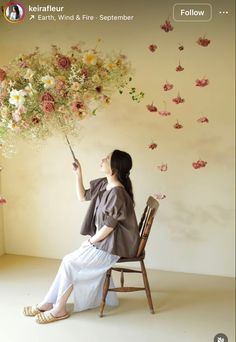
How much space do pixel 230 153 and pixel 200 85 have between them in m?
0.29

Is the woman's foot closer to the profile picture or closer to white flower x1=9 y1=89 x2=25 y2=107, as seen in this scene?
white flower x1=9 y1=89 x2=25 y2=107

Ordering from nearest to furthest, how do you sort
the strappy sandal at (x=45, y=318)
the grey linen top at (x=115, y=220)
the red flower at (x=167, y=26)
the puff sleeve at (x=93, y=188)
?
the red flower at (x=167, y=26) < the strappy sandal at (x=45, y=318) < the grey linen top at (x=115, y=220) < the puff sleeve at (x=93, y=188)

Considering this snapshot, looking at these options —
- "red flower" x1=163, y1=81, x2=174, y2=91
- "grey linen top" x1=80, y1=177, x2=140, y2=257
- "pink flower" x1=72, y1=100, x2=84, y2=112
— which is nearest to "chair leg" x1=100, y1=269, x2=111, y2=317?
"grey linen top" x1=80, y1=177, x2=140, y2=257

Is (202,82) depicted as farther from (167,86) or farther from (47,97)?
(47,97)

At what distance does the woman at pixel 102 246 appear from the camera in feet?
5.36

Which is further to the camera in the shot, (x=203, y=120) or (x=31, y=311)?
(x=31, y=311)

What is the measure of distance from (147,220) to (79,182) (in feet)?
1.09

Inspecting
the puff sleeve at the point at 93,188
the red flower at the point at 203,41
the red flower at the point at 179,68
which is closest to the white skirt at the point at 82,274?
the puff sleeve at the point at 93,188

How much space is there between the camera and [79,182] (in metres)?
1.72

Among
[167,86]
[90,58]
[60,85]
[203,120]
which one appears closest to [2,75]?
[60,85]

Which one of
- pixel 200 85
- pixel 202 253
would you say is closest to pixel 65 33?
pixel 200 85

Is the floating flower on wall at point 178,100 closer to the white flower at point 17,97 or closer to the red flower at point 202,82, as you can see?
the red flower at point 202,82

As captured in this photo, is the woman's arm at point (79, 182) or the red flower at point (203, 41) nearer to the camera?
the red flower at point (203, 41)

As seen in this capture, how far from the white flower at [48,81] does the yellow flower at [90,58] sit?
139 mm
